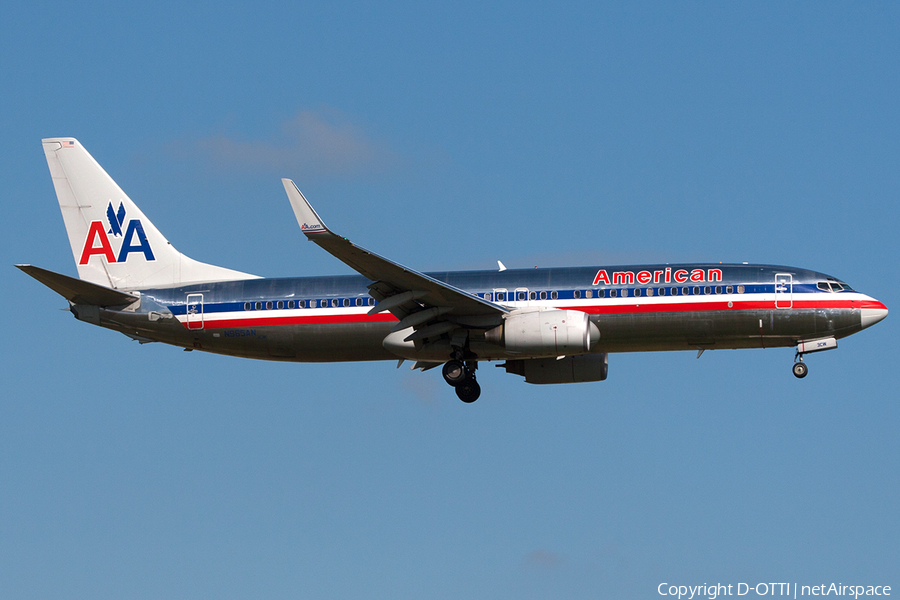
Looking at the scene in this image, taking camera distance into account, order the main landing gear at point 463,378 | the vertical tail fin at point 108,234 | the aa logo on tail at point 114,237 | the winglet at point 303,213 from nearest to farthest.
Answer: the winglet at point 303,213, the main landing gear at point 463,378, the vertical tail fin at point 108,234, the aa logo on tail at point 114,237

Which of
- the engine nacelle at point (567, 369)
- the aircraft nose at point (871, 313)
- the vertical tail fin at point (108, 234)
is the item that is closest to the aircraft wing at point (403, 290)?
the engine nacelle at point (567, 369)

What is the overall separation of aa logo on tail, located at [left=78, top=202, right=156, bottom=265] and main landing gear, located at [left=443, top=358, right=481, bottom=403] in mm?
12597

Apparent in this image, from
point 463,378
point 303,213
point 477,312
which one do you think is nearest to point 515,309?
point 477,312

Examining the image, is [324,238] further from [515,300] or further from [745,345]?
[745,345]

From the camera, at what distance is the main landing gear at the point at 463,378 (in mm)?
39094

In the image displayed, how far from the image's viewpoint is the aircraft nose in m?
38.0

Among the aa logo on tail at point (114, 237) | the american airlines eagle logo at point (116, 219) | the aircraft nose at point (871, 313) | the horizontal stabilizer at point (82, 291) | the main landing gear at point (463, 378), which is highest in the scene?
the american airlines eagle logo at point (116, 219)

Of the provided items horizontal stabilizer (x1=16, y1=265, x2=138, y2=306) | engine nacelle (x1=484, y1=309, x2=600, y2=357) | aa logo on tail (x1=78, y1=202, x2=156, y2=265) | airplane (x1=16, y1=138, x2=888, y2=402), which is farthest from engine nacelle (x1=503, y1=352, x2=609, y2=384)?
aa logo on tail (x1=78, y1=202, x2=156, y2=265)

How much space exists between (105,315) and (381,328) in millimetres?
10083

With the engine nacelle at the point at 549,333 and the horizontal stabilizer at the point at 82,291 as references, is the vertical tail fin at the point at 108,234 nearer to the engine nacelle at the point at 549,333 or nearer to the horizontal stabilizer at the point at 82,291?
the horizontal stabilizer at the point at 82,291

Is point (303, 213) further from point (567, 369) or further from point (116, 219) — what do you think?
point (116, 219)

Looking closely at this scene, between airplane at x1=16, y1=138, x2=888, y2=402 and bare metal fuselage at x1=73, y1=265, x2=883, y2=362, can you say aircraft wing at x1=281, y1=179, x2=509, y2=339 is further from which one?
bare metal fuselage at x1=73, y1=265, x2=883, y2=362

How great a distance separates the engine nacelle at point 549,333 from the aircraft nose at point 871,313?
886 cm

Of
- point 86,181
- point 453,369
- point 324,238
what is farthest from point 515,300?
point 86,181
